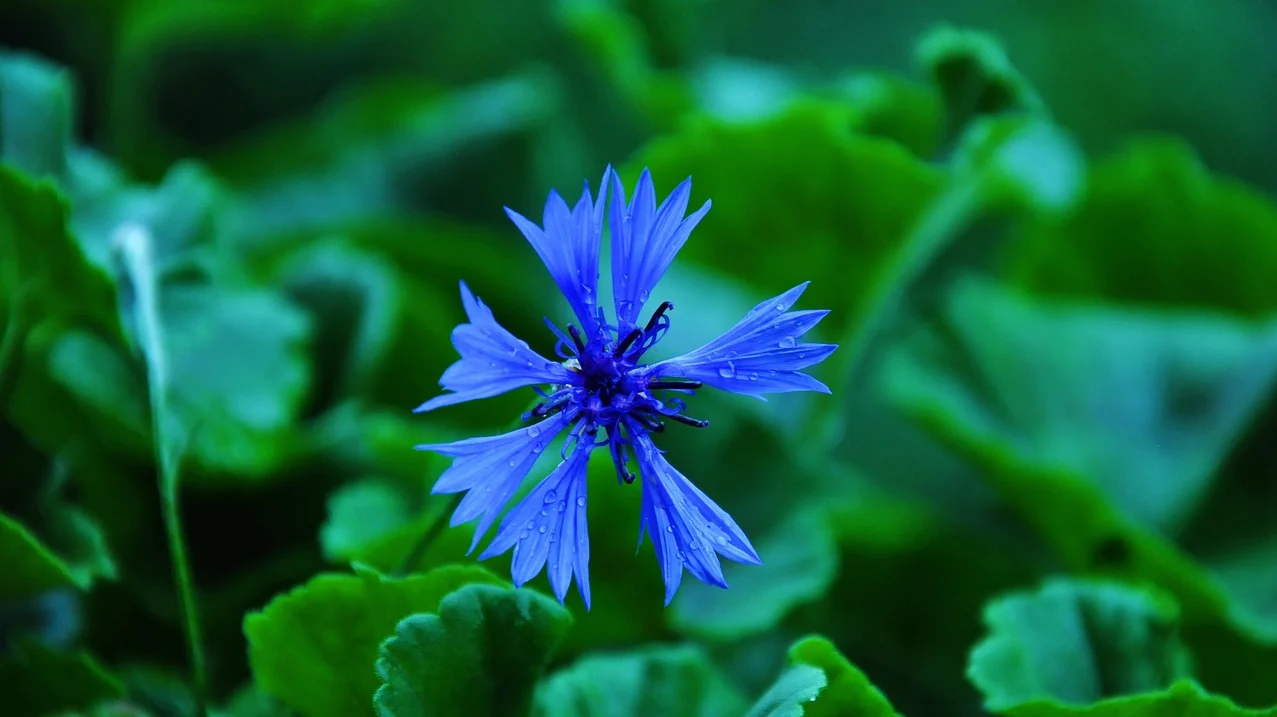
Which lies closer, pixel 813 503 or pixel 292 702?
pixel 292 702

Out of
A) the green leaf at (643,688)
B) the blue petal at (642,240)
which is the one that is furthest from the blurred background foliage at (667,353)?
the blue petal at (642,240)

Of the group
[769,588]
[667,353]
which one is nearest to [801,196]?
[667,353]

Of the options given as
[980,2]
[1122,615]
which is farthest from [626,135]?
[1122,615]

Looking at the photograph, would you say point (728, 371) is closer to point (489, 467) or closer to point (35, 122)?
point (489, 467)

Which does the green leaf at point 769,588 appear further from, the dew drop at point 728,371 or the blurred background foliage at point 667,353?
the dew drop at point 728,371

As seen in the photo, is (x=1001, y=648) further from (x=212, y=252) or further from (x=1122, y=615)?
(x=212, y=252)

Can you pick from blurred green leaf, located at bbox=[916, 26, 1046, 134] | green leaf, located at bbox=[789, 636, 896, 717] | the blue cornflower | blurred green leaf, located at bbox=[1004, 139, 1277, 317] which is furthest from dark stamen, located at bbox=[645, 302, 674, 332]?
blurred green leaf, located at bbox=[1004, 139, 1277, 317]
